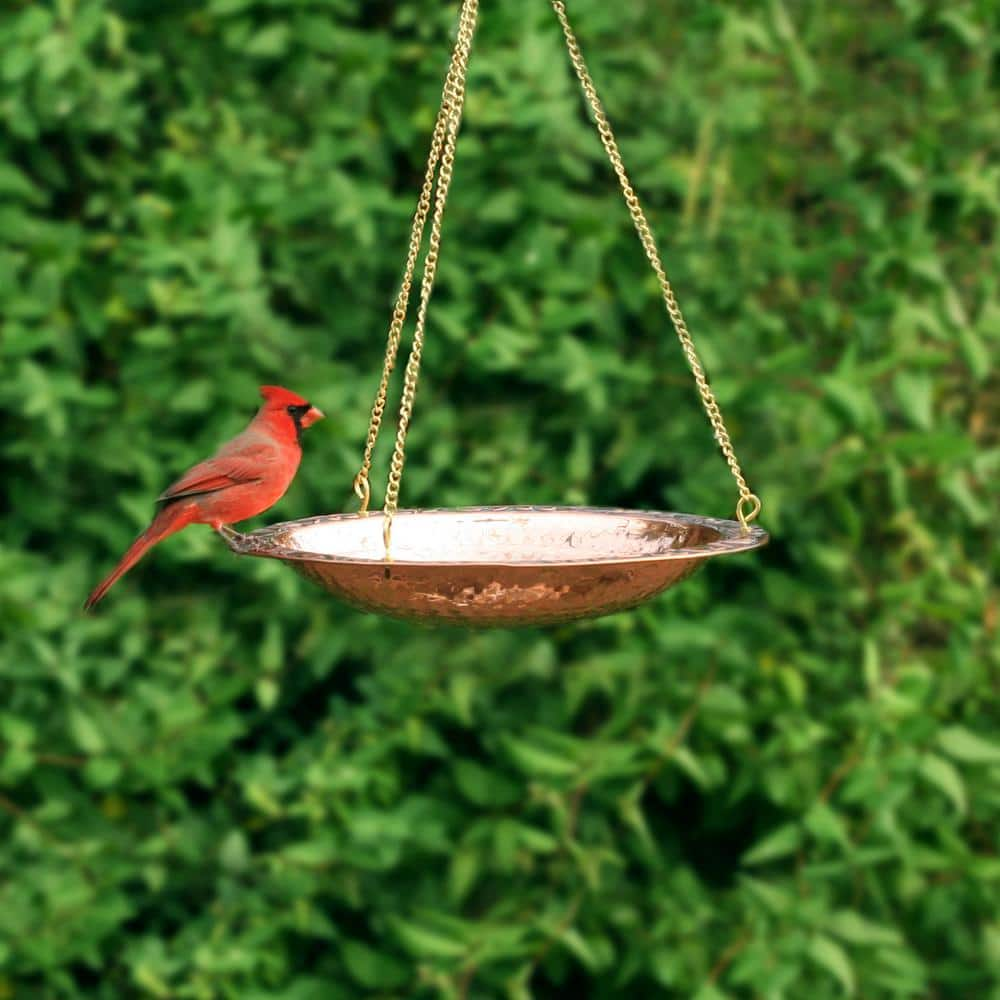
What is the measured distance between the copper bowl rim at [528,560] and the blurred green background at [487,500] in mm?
970

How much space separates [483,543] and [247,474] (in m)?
0.41

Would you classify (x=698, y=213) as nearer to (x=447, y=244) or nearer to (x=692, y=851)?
(x=447, y=244)

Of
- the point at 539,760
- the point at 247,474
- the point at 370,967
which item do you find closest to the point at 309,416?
the point at 247,474

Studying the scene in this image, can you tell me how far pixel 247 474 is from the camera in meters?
2.74

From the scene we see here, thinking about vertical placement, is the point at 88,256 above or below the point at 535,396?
above

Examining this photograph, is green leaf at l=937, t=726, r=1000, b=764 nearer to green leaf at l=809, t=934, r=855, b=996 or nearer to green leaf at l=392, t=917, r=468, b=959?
green leaf at l=809, t=934, r=855, b=996

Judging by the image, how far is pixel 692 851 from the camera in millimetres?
4121

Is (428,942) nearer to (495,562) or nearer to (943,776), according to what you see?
(943,776)

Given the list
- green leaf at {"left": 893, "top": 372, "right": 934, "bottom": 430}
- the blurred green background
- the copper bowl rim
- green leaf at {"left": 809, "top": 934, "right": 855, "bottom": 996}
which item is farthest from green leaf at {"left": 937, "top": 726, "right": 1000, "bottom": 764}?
the copper bowl rim

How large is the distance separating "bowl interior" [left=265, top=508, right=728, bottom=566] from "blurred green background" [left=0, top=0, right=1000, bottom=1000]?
952mm

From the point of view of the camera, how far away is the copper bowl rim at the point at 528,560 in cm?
196

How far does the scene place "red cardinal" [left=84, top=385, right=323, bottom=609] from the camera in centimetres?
274

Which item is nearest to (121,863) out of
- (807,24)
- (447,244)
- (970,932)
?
(447,244)

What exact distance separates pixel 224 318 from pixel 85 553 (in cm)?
57
